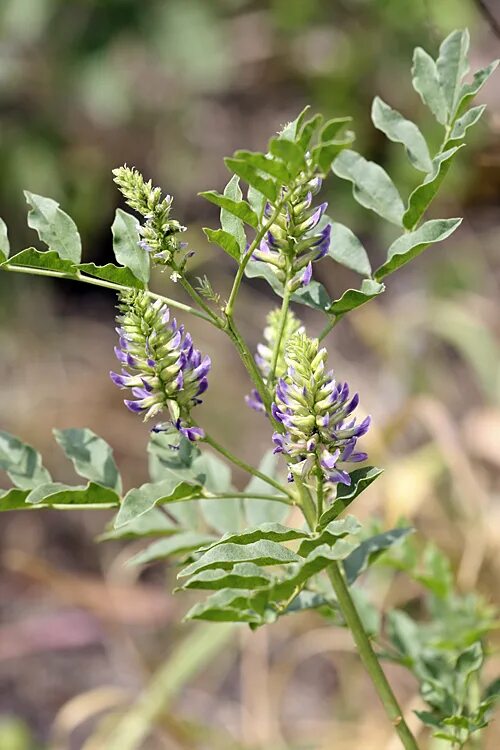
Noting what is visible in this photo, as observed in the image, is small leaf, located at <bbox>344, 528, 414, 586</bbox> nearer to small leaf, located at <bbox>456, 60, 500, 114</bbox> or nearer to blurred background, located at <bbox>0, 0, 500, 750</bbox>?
small leaf, located at <bbox>456, 60, 500, 114</bbox>

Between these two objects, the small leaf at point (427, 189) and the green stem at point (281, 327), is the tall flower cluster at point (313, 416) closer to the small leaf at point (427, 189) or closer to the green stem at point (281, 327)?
the green stem at point (281, 327)

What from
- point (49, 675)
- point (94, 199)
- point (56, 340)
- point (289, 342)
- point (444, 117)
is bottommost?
point (49, 675)

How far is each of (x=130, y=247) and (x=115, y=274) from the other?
0.18 feet

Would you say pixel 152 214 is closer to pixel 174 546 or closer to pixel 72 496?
pixel 72 496

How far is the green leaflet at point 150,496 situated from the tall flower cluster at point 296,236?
166 mm

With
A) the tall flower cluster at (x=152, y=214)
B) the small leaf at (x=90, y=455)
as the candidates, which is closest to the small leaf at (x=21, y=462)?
the small leaf at (x=90, y=455)

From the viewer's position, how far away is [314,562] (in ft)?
2.11

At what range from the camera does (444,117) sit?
2.63ft

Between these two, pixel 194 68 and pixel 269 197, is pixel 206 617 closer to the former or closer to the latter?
pixel 269 197

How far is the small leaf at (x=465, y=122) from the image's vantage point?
0.69 metres

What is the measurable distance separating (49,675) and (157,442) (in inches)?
71.7

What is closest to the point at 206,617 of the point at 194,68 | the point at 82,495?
the point at 82,495

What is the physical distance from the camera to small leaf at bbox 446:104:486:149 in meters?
0.69

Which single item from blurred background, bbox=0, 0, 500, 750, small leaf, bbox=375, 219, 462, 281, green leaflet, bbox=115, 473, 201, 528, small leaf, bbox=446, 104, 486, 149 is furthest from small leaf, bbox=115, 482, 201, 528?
blurred background, bbox=0, 0, 500, 750
